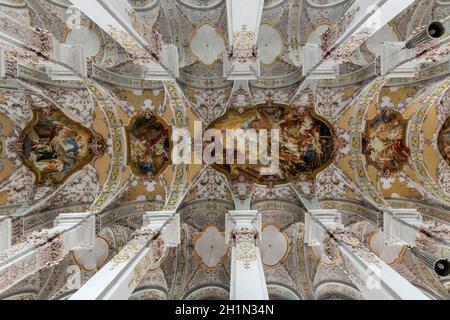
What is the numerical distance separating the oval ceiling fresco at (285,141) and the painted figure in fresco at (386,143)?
1082 millimetres

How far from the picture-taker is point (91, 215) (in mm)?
8977

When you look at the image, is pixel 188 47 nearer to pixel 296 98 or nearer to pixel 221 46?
pixel 221 46

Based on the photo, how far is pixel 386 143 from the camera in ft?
34.2

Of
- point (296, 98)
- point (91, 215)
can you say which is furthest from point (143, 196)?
point (296, 98)

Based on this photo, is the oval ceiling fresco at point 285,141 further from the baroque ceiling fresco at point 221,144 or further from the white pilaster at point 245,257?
the white pilaster at point 245,257

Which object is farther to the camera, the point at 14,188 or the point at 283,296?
the point at 283,296

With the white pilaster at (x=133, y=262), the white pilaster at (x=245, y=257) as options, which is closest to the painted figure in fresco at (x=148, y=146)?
the white pilaster at (x=133, y=262)

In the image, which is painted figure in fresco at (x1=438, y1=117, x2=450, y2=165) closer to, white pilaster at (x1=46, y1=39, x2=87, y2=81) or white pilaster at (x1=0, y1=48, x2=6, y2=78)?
white pilaster at (x1=46, y1=39, x2=87, y2=81)

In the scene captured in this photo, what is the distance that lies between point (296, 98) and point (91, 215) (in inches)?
259

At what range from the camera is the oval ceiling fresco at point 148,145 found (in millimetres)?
10516

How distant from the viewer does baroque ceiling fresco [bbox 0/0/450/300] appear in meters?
9.55

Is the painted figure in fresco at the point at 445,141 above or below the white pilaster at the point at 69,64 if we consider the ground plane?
below

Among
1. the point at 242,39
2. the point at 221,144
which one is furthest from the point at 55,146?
the point at 242,39

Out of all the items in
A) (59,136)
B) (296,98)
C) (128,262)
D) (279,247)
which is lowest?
(279,247)
